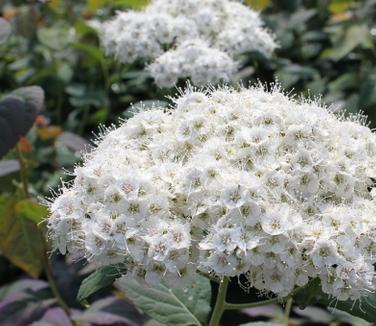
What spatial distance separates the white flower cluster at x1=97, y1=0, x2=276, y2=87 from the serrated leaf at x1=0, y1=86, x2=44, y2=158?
51 cm

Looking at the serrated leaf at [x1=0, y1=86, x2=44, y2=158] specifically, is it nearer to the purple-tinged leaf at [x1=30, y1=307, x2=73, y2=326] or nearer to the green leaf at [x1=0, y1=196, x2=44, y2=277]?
the green leaf at [x1=0, y1=196, x2=44, y2=277]

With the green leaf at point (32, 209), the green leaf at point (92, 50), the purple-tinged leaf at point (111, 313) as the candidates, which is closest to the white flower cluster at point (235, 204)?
the green leaf at point (32, 209)

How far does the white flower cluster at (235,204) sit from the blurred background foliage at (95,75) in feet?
3.46

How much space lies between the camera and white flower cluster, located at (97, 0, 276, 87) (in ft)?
10.2

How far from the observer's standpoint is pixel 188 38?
130 inches

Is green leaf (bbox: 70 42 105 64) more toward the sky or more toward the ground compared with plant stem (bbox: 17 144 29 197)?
more toward the sky

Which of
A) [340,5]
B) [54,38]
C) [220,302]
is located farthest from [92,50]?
[220,302]

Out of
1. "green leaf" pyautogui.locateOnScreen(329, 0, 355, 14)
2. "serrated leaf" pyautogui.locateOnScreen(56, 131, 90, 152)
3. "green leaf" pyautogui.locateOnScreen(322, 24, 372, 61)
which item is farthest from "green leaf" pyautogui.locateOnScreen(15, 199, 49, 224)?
"green leaf" pyautogui.locateOnScreen(329, 0, 355, 14)

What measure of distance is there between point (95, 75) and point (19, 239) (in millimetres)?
1407

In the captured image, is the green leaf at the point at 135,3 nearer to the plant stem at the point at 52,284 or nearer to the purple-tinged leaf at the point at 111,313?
the plant stem at the point at 52,284

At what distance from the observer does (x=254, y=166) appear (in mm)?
2020

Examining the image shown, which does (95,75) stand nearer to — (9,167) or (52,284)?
(9,167)

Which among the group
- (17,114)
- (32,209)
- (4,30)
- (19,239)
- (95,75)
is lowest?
(19,239)

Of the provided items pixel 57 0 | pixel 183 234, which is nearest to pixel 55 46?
pixel 57 0
